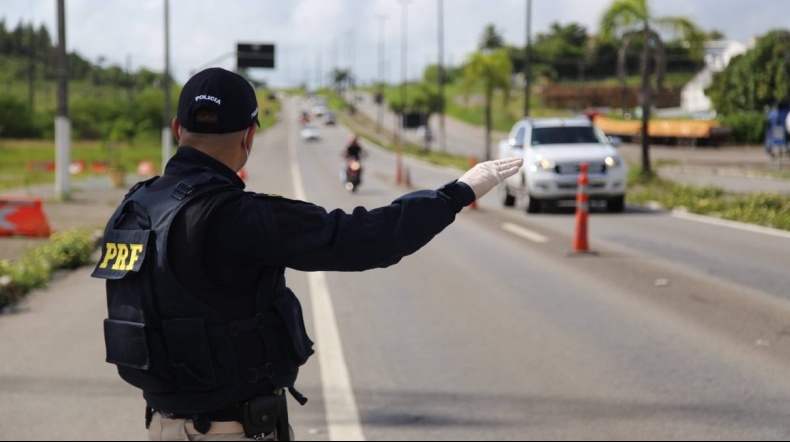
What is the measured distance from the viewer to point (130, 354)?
2.91 metres

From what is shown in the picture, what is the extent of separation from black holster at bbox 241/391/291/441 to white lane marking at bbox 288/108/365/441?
438 cm

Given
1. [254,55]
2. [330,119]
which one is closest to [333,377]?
[254,55]

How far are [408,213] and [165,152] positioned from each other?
131ft

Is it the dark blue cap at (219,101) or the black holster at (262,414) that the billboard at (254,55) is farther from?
the black holster at (262,414)

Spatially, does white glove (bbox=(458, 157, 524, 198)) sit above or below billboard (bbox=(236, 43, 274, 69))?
below

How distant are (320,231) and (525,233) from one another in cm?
1759

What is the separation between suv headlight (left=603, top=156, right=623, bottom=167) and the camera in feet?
70.9

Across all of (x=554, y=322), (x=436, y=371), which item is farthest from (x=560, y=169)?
(x=436, y=371)

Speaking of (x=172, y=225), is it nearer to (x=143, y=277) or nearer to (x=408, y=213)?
(x=143, y=277)

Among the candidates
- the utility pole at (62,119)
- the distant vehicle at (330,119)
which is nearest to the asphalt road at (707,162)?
the distant vehicle at (330,119)

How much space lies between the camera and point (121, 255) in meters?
2.94

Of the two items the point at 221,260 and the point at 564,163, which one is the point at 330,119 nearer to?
the point at 564,163

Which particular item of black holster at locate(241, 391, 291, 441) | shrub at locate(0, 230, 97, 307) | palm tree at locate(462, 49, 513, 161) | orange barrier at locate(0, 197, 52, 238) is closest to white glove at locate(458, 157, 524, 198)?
black holster at locate(241, 391, 291, 441)

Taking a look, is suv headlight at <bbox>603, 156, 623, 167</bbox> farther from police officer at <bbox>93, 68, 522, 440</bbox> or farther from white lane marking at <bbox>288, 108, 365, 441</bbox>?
police officer at <bbox>93, 68, 522, 440</bbox>
